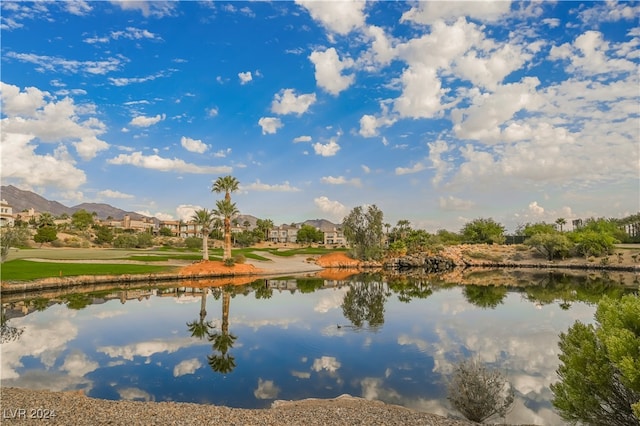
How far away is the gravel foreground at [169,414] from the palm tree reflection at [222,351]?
5221 mm

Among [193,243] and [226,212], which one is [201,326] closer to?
[226,212]

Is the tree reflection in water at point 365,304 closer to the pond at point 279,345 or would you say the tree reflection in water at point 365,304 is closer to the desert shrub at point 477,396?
the pond at point 279,345

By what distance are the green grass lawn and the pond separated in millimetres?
6101

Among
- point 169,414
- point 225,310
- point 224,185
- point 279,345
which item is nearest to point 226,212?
point 224,185

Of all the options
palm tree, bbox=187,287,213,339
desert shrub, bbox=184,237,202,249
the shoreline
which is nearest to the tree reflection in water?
palm tree, bbox=187,287,213,339

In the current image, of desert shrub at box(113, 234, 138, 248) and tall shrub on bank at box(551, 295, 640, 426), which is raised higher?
desert shrub at box(113, 234, 138, 248)

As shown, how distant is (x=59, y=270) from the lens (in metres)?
40.6

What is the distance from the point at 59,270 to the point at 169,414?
38548 mm

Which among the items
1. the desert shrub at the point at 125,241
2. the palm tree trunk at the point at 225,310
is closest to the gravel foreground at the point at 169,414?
the palm tree trunk at the point at 225,310

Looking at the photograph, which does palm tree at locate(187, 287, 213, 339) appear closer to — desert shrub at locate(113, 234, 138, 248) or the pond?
the pond

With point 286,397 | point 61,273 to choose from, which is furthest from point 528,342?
point 61,273

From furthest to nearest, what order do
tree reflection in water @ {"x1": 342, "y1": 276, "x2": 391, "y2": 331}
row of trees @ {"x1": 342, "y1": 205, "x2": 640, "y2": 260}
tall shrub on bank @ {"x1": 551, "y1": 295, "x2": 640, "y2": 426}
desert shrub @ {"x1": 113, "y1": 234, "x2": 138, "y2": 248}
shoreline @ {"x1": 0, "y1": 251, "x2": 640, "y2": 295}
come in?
desert shrub @ {"x1": 113, "y1": 234, "x2": 138, "y2": 248}, row of trees @ {"x1": 342, "y1": 205, "x2": 640, "y2": 260}, shoreline @ {"x1": 0, "y1": 251, "x2": 640, "y2": 295}, tree reflection in water @ {"x1": 342, "y1": 276, "x2": 391, "y2": 331}, tall shrub on bank @ {"x1": 551, "y1": 295, "x2": 640, "y2": 426}

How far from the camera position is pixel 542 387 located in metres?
13.4

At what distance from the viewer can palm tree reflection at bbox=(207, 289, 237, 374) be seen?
15740mm
